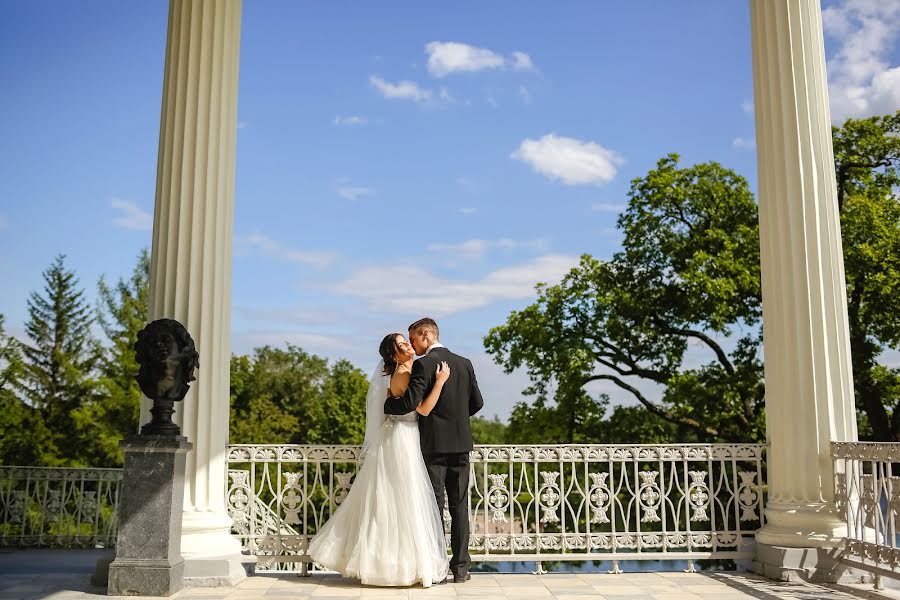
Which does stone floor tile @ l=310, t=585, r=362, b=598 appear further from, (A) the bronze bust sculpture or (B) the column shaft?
(A) the bronze bust sculpture

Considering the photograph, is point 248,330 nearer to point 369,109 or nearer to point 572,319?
point 369,109

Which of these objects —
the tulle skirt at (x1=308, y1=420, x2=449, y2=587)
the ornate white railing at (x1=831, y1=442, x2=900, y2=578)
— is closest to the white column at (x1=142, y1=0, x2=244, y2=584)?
the tulle skirt at (x1=308, y1=420, x2=449, y2=587)

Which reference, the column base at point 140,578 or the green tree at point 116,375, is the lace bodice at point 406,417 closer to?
the column base at point 140,578

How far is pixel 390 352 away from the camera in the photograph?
5.44 metres

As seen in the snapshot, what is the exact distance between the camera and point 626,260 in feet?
66.5

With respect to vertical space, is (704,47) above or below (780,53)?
above

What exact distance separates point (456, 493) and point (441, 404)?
63 centimetres

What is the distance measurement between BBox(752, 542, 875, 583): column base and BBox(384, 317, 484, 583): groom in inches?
83.7

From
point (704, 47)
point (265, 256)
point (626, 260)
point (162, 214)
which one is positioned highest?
point (704, 47)

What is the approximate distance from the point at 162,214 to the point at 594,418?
14.4m

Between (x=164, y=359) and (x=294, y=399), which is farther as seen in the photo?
(x=294, y=399)

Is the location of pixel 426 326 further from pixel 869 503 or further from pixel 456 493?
pixel 869 503

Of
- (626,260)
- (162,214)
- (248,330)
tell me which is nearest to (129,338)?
(248,330)

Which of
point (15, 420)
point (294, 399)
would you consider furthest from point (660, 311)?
point (294, 399)
